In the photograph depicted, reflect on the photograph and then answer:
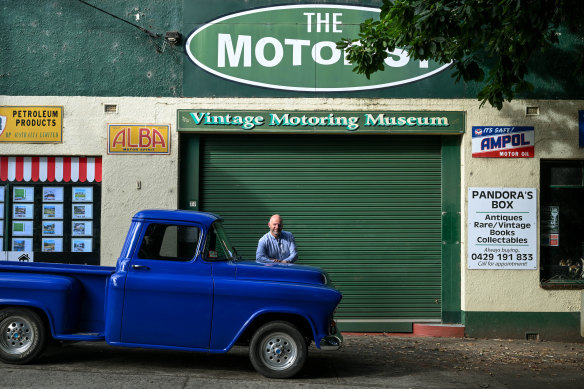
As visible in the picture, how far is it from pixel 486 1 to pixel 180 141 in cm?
544

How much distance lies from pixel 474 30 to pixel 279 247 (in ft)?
12.8

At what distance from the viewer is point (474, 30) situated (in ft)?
23.4

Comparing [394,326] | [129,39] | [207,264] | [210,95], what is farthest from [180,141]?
[394,326]

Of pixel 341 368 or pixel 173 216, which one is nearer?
pixel 173 216

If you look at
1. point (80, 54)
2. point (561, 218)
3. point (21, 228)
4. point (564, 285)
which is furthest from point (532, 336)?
point (80, 54)

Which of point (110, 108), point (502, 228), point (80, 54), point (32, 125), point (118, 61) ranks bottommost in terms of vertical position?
point (502, 228)

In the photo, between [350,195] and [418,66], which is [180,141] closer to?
[350,195]

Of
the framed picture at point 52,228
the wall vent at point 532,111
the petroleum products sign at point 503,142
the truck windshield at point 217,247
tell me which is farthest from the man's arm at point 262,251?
the wall vent at point 532,111

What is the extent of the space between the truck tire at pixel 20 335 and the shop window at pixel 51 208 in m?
3.28

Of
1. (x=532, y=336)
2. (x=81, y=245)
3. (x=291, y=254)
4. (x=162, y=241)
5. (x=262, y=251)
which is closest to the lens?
(x=162, y=241)

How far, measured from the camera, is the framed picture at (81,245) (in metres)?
10.4

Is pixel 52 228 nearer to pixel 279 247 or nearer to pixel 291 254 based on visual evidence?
pixel 279 247

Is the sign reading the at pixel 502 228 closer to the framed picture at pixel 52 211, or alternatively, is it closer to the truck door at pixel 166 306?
the truck door at pixel 166 306

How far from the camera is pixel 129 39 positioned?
34.4ft
